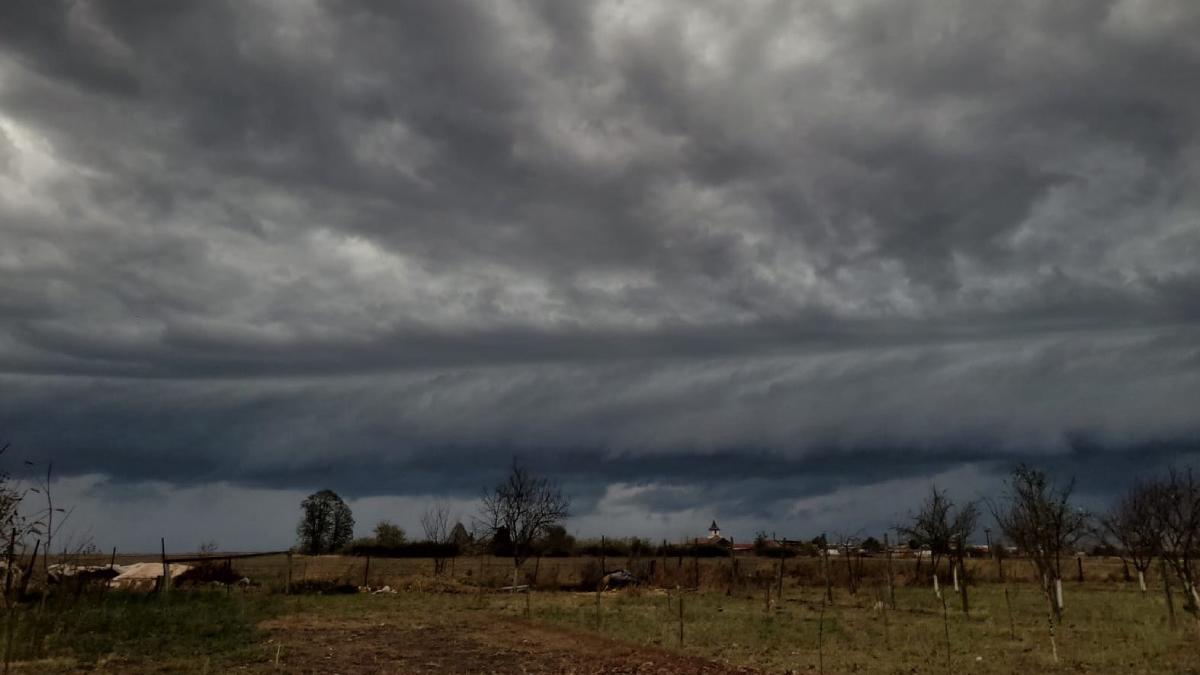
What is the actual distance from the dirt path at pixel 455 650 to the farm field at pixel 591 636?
69mm

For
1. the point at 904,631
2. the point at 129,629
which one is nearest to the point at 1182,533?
the point at 904,631

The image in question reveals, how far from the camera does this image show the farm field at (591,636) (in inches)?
781

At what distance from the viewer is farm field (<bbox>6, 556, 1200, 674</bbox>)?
1983 cm

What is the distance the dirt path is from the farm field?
69 millimetres

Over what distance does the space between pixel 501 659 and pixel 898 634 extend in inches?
495

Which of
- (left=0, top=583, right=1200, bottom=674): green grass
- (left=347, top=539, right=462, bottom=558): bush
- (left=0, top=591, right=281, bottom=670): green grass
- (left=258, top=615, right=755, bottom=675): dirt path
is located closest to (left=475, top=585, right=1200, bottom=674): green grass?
(left=0, top=583, right=1200, bottom=674): green grass

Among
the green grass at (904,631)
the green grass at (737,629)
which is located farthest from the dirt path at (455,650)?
the green grass at (904,631)

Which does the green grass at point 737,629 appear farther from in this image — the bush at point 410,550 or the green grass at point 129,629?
the bush at point 410,550

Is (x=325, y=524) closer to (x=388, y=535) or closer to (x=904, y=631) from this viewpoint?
(x=388, y=535)

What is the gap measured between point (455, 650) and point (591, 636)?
15.6 ft

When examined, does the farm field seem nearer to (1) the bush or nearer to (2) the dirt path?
(2) the dirt path

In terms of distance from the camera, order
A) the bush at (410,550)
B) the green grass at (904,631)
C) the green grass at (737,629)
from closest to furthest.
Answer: the green grass at (737,629) < the green grass at (904,631) < the bush at (410,550)

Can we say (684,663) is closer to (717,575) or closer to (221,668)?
(221,668)

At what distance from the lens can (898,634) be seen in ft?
85.9
